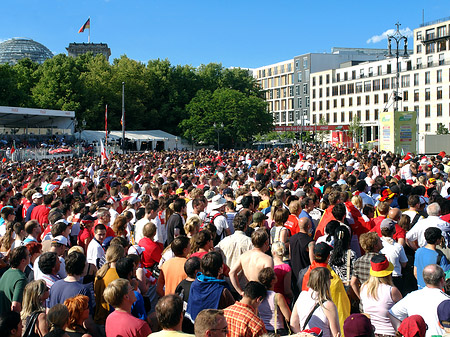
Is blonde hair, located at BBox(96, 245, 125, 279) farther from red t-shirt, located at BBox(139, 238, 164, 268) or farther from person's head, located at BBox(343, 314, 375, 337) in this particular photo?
person's head, located at BBox(343, 314, 375, 337)

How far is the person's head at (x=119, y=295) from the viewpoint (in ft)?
13.5

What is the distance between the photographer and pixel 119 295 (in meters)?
4.13

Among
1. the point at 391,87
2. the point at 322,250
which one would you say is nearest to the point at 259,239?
the point at 322,250

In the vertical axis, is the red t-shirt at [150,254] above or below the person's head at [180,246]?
below

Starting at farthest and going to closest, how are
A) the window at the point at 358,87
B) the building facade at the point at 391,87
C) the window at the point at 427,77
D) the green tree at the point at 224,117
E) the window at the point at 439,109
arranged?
the window at the point at 358,87
the window at the point at 427,77
the window at the point at 439,109
the building facade at the point at 391,87
the green tree at the point at 224,117

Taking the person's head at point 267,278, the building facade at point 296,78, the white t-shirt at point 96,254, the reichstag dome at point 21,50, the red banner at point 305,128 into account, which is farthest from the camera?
the reichstag dome at point 21,50

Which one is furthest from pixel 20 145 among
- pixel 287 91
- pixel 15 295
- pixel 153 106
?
pixel 287 91

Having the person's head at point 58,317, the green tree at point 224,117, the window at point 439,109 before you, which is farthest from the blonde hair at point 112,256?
the window at point 439,109

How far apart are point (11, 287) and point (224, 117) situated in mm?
55608

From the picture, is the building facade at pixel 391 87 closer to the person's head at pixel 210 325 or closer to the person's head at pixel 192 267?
the person's head at pixel 192 267

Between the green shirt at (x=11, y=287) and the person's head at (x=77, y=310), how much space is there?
95 cm

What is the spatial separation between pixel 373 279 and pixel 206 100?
2294 inches

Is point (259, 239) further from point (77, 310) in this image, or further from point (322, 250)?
point (77, 310)

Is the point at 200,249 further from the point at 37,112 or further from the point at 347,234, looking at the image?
the point at 37,112
